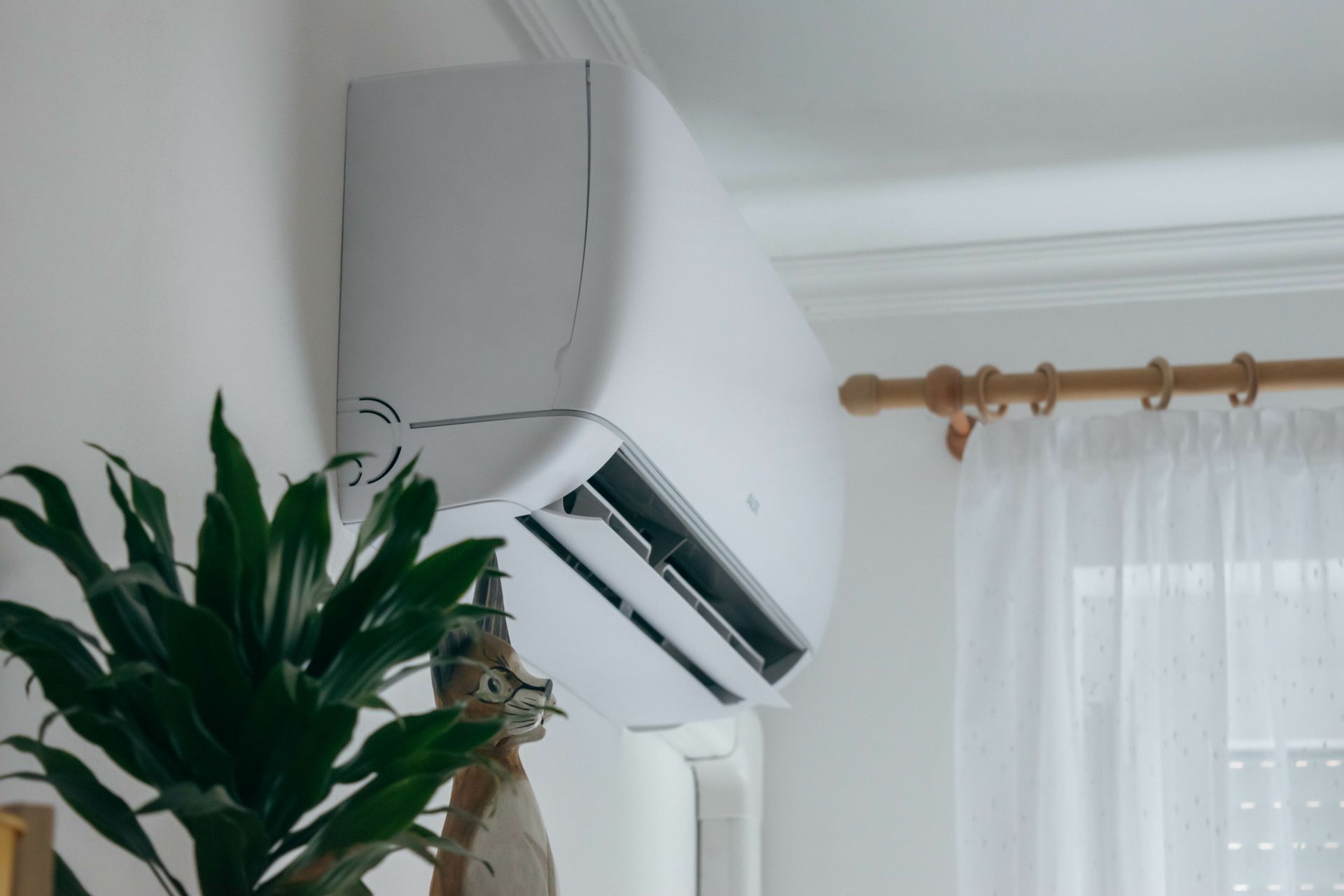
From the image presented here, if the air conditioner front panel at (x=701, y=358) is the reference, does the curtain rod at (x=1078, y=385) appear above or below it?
above

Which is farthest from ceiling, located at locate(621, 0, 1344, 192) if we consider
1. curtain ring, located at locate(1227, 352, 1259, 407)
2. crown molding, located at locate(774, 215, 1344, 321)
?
curtain ring, located at locate(1227, 352, 1259, 407)

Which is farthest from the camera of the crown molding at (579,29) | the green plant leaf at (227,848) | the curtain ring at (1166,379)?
the curtain ring at (1166,379)

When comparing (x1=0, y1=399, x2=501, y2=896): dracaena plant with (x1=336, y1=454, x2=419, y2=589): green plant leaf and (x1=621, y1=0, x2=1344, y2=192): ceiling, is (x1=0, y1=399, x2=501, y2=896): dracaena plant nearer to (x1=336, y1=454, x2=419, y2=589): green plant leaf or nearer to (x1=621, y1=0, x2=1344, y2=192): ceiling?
(x1=336, y1=454, x2=419, y2=589): green plant leaf

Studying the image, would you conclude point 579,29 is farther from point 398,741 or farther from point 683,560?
point 398,741

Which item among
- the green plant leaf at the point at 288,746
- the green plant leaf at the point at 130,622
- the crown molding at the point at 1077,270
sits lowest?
the green plant leaf at the point at 288,746

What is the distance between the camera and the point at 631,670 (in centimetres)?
145

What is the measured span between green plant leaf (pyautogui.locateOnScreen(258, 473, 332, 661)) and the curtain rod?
1330mm

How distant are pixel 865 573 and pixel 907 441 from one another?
243mm

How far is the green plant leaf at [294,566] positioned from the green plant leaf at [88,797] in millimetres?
92

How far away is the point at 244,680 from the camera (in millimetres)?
574

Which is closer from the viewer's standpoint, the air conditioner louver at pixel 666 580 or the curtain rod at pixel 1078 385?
A: the air conditioner louver at pixel 666 580

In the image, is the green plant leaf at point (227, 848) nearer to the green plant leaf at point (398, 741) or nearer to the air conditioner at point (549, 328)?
the green plant leaf at point (398, 741)

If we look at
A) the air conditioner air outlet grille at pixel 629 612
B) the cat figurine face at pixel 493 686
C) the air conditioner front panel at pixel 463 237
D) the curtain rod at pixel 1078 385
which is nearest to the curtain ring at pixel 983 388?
the curtain rod at pixel 1078 385

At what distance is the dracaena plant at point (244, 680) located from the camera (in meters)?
0.56
